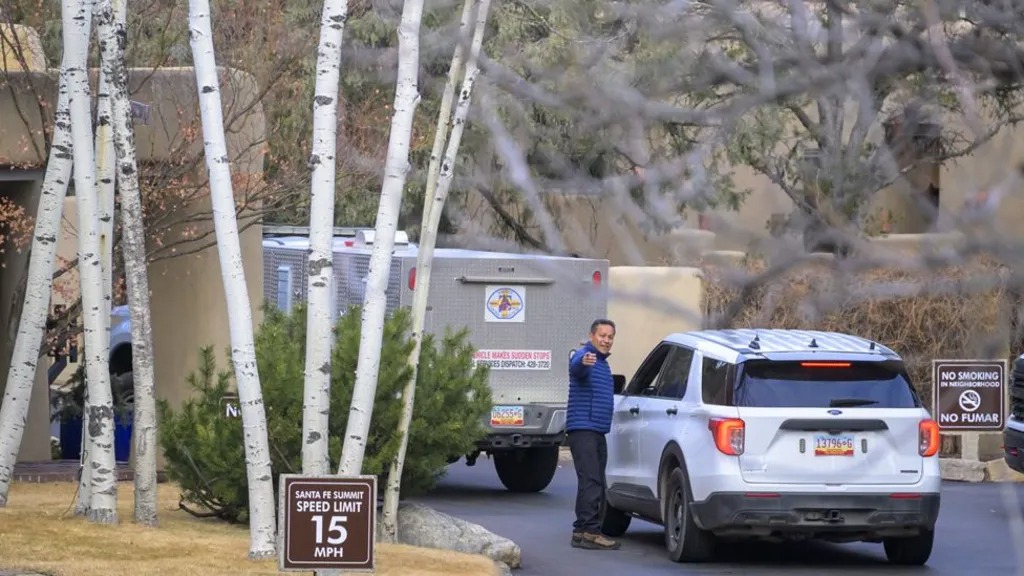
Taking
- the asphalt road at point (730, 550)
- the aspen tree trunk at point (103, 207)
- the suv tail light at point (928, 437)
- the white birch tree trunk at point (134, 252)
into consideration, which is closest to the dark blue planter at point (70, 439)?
the asphalt road at point (730, 550)

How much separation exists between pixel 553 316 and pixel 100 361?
6.77 m

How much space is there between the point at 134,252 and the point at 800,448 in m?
4.94

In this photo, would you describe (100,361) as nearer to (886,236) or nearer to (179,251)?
(179,251)

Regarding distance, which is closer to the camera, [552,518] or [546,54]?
[546,54]

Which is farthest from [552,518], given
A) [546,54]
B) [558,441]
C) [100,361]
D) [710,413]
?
[546,54]

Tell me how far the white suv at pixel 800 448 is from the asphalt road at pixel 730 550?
0.29 meters

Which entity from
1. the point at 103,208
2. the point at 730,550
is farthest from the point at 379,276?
the point at 730,550

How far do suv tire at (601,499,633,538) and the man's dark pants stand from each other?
1048 mm

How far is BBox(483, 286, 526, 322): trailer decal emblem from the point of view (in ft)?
60.5

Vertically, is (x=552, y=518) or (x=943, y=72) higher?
(x=943, y=72)

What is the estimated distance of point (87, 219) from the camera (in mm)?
12508

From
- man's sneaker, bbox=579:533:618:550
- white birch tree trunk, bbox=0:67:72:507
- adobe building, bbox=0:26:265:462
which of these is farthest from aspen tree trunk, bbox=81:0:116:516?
man's sneaker, bbox=579:533:618:550

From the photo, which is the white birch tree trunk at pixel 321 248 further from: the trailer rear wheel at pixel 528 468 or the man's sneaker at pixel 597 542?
the trailer rear wheel at pixel 528 468

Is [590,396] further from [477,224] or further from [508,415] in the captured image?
[477,224]
